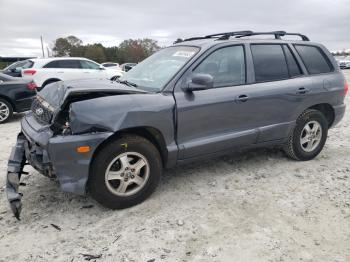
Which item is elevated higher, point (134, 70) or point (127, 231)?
point (134, 70)

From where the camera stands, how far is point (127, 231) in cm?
317

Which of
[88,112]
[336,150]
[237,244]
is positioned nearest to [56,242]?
[88,112]

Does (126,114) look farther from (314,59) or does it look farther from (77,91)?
(314,59)

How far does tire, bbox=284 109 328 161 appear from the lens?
15.8ft

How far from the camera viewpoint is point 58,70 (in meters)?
12.6

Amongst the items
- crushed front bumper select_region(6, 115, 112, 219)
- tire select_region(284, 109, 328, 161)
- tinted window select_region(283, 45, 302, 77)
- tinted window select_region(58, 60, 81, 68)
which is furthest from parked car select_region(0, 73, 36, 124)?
tire select_region(284, 109, 328, 161)

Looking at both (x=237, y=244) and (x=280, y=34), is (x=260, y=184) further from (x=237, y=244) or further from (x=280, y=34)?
(x=280, y=34)

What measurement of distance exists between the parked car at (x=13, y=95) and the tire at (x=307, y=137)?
6353 millimetres

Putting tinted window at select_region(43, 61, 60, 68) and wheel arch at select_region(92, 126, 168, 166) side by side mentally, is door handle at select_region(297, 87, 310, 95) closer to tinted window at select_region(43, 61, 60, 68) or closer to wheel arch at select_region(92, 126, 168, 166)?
wheel arch at select_region(92, 126, 168, 166)

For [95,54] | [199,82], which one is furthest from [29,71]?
[95,54]

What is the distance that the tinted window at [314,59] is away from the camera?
4.87 meters

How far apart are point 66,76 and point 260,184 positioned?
33.5 ft

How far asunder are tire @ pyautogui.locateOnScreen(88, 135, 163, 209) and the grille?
28.2 inches

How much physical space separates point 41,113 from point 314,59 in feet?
12.4
